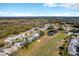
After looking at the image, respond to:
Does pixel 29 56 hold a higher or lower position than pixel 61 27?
lower

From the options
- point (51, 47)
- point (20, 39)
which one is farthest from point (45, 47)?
point (20, 39)

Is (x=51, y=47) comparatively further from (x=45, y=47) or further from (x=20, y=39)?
(x=20, y=39)

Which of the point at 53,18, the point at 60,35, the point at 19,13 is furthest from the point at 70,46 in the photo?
the point at 19,13

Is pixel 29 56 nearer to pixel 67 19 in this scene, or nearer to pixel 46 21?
pixel 46 21

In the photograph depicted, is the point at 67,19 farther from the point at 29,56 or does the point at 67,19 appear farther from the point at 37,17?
the point at 29,56

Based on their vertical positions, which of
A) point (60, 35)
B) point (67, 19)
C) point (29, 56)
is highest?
point (67, 19)

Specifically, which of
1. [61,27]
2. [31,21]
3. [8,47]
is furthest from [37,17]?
[8,47]
